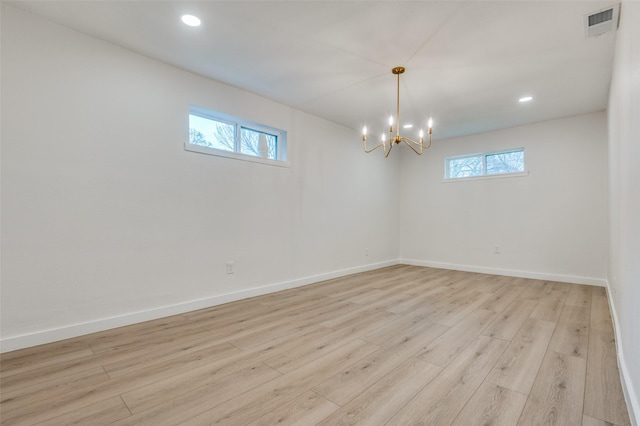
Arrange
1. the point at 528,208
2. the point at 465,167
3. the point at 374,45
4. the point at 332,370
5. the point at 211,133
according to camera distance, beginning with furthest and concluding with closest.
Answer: the point at 465,167
the point at 528,208
the point at 211,133
the point at 374,45
the point at 332,370

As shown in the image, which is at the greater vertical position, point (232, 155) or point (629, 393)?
point (232, 155)

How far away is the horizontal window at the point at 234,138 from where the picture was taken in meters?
3.34

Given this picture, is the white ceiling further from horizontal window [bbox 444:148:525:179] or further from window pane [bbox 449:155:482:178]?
window pane [bbox 449:155:482:178]

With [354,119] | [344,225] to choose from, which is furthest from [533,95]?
[344,225]

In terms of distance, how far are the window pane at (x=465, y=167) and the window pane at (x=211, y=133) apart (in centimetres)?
434

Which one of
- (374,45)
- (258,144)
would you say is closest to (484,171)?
(374,45)

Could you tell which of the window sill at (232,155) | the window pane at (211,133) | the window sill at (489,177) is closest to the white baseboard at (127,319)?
the window sill at (232,155)

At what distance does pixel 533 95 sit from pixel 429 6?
249 cm

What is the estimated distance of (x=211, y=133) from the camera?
3.47 metres

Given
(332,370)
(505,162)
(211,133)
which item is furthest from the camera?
(505,162)

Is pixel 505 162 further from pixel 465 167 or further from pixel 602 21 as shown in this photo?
pixel 602 21

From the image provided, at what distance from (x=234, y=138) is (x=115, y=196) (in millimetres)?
1509

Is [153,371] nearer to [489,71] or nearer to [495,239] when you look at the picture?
[489,71]

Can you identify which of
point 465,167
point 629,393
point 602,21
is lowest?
point 629,393
